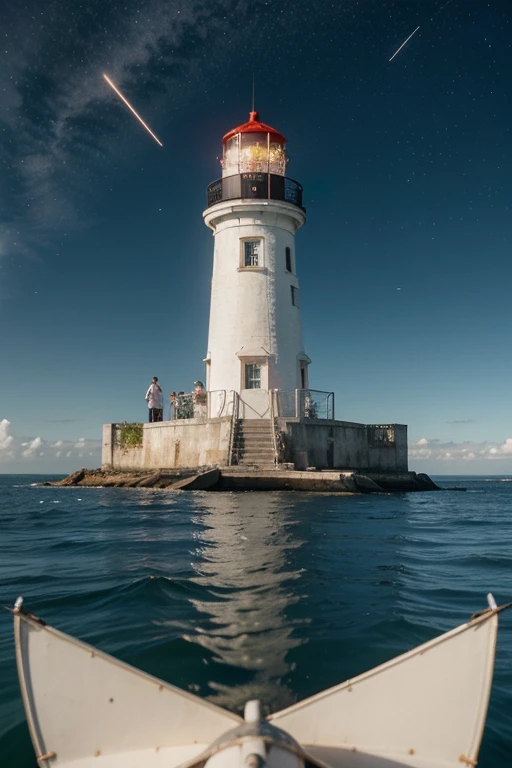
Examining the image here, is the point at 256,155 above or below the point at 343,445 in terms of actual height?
above

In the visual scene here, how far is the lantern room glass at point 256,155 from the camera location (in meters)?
27.2

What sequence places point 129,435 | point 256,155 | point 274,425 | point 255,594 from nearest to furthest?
point 255,594 < point 274,425 < point 256,155 < point 129,435

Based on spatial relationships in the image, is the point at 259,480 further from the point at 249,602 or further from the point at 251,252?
the point at 249,602

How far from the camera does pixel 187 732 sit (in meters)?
3.26

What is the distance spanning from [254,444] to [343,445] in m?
4.28

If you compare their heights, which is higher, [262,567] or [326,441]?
[326,441]

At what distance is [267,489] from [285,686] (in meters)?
A: 17.1

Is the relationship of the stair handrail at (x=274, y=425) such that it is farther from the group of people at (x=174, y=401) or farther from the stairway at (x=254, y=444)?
the group of people at (x=174, y=401)

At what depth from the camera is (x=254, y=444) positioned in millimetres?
23156

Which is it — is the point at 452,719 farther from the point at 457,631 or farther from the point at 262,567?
the point at 262,567

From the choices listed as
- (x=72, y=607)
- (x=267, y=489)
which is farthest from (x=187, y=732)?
(x=267, y=489)

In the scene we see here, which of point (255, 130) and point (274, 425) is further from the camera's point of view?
point (255, 130)

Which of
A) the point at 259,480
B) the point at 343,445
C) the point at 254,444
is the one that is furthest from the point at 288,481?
the point at 343,445

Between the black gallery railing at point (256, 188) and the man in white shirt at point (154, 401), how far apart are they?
9.00 metres
